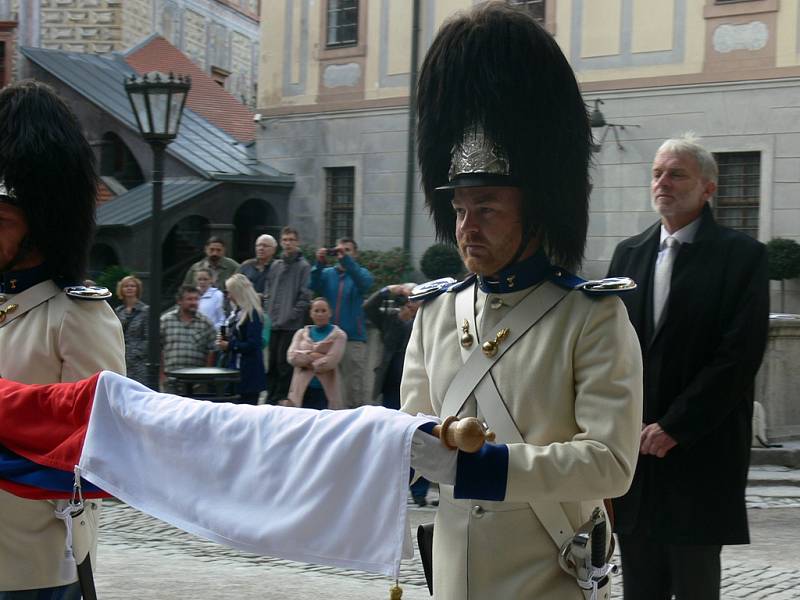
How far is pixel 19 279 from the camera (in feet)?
12.9

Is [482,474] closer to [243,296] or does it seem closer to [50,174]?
[50,174]

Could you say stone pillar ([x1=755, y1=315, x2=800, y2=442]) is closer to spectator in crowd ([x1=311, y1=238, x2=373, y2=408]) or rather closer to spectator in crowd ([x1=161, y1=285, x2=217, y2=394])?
spectator in crowd ([x1=311, y1=238, x2=373, y2=408])

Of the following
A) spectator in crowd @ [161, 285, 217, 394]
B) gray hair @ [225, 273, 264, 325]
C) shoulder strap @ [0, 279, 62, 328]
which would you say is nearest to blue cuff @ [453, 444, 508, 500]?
shoulder strap @ [0, 279, 62, 328]

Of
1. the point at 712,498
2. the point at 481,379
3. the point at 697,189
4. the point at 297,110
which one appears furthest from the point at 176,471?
the point at 297,110

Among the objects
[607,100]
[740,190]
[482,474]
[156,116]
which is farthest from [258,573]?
[607,100]

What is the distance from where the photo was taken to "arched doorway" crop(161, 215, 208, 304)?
76.5 feet

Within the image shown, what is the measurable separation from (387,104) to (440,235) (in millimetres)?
19487

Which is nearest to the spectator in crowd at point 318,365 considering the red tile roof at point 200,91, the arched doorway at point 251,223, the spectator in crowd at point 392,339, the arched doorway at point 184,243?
the spectator in crowd at point 392,339

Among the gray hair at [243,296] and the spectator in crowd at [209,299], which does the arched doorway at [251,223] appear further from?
the gray hair at [243,296]

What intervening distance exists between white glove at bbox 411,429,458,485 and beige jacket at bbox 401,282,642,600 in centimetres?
13

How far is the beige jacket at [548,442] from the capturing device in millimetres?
2766

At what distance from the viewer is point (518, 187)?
123 inches

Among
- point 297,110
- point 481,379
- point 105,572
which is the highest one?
point 297,110

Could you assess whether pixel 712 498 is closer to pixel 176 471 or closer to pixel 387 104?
pixel 176 471
